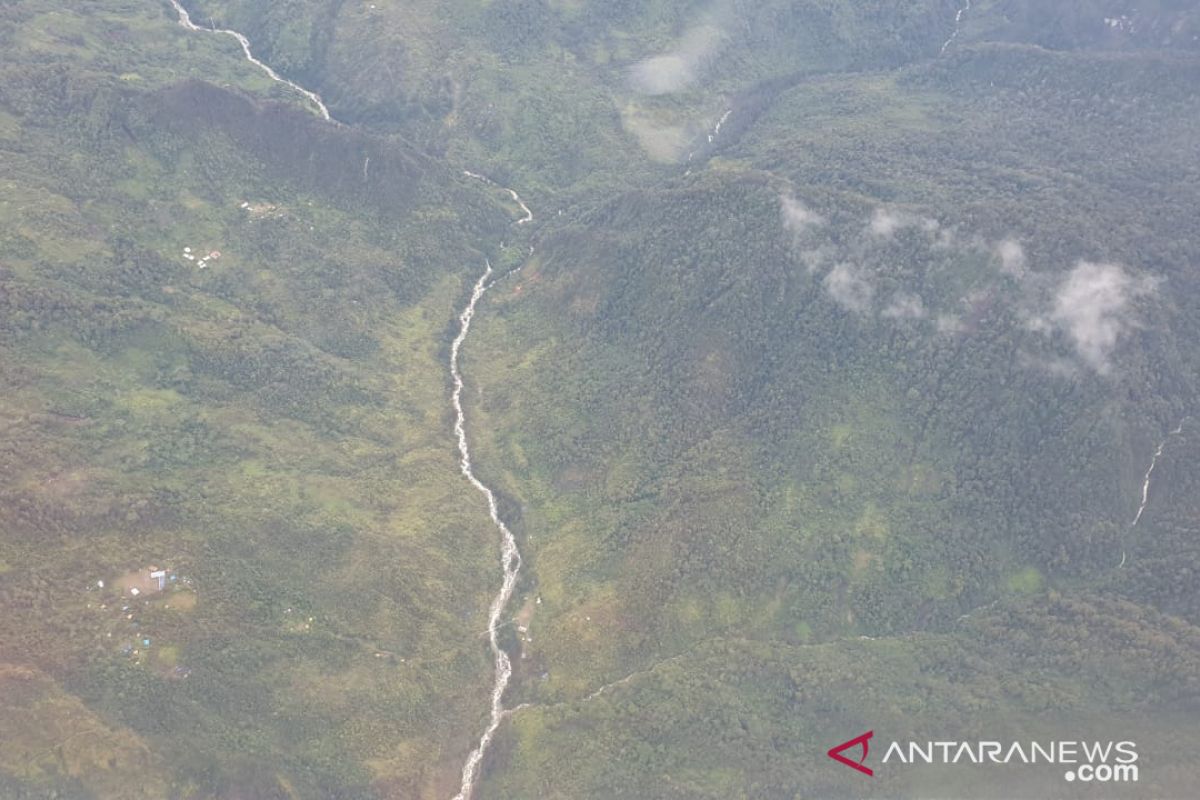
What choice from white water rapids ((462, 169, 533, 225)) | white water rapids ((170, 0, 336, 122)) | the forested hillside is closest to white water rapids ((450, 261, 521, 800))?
the forested hillside

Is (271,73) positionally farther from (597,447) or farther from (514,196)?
(597,447)

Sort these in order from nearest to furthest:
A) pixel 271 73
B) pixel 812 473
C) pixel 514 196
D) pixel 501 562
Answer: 1. pixel 812 473
2. pixel 501 562
3. pixel 514 196
4. pixel 271 73

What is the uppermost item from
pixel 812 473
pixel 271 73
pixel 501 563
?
pixel 271 73

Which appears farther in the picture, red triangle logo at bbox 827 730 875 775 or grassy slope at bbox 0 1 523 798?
red triangle logo at bbox 827 730 875 775

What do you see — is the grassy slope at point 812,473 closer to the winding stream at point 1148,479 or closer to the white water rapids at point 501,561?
the winding stream at point 1148,479

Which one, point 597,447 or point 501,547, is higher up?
point 597,447

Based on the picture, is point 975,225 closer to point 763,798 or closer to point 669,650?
point 669,650

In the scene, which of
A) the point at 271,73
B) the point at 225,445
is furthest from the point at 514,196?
the point at 225,445

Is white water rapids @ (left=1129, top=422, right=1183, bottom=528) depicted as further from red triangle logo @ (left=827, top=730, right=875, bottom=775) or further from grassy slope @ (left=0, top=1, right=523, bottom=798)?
grassy slope @ (left=0, top=1, right=523, bottom=798)

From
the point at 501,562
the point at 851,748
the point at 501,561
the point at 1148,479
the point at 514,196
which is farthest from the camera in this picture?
the point at 514,196

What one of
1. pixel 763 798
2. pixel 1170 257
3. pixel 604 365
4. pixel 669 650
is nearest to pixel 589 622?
pixel 669 650
